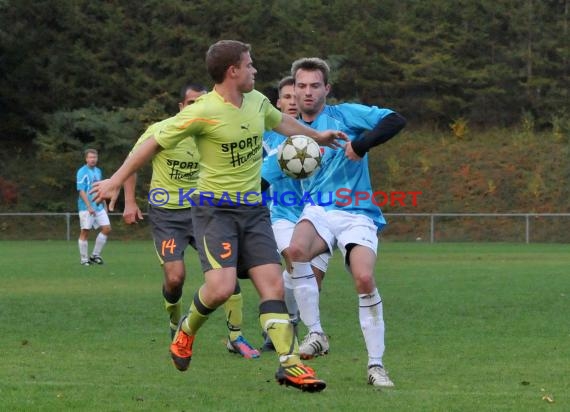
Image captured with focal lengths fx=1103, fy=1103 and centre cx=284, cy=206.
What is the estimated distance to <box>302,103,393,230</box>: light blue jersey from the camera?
25.3 ft

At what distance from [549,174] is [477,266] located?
17.7 m

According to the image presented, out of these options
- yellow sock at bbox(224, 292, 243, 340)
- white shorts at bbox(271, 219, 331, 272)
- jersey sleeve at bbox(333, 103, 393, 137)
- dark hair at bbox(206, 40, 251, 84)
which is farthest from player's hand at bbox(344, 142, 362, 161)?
yellow sock at bbox(224, 292, 243, 340)

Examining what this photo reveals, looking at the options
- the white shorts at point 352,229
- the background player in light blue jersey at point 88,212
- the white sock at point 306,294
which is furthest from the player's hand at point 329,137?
the background player in light blue jersey at point 88,212

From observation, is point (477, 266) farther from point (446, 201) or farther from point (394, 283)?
point (446, 201)

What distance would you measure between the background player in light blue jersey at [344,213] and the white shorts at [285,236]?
1.38ft

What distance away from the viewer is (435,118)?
4606 cm

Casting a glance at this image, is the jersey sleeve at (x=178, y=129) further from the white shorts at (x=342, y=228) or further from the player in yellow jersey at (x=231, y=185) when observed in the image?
the white shorts at (x=342, y=228)

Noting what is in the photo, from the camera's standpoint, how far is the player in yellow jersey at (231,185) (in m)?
6.61

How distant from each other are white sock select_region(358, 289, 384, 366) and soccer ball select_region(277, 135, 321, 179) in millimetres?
1015

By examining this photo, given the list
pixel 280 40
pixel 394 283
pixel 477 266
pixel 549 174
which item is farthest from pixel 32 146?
pixel 394 283

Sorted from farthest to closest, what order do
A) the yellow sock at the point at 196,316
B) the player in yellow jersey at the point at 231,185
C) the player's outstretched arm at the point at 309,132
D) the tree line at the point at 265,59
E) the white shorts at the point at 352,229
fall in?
the tree line at the point at 265,59 → the white shorts at the point at 352,229 → the player's outstretched arm at the point at 309,132 → the yellow sock at the point at 196,316 → the player in yellow jersey at the point at 231,185

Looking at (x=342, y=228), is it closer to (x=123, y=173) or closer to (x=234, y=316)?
(x=234, y=316)

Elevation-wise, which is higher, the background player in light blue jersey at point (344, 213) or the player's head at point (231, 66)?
the player's head at point (231, 66)

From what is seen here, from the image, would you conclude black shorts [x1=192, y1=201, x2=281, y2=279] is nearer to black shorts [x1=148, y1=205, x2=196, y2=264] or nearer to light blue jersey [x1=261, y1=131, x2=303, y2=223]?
light blue jersey [x1=261, y1=131, x2=303, y2=223]
